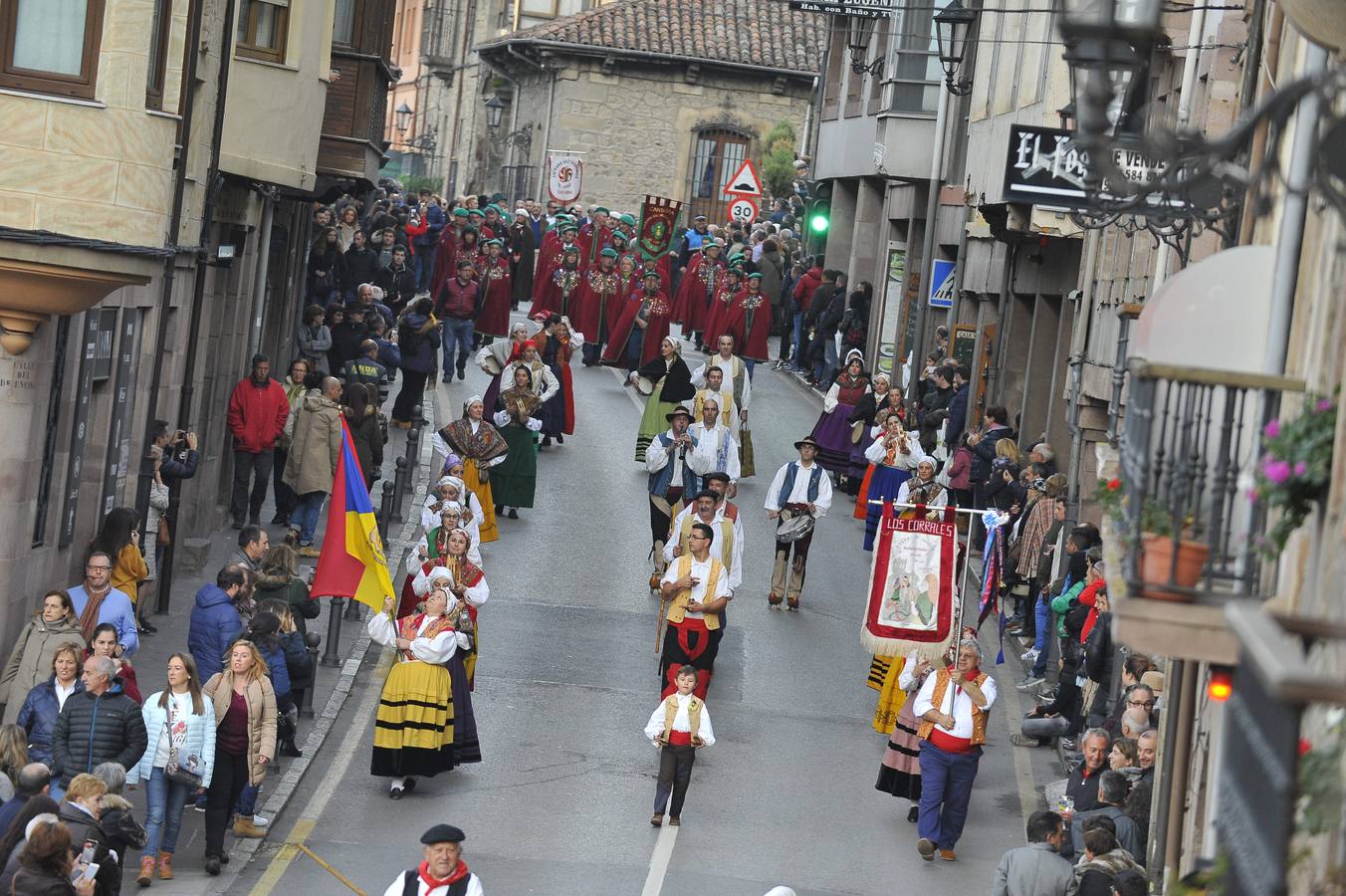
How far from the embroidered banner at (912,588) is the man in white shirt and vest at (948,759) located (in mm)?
1504

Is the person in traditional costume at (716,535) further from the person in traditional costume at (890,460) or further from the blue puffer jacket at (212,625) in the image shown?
the blue puffer jacket at (212,625)

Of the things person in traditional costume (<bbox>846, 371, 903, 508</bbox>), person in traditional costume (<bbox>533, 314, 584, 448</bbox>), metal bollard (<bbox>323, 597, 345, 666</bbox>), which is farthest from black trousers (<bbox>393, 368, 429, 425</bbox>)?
metal bollard (<bbox>323, 597, 345, 666</bbox>)

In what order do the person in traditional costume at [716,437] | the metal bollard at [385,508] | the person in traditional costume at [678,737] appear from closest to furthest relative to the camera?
the person in traditional costume at [678,737]
the metal bollard at [385,508]
the person in traditional costume at [716,437]

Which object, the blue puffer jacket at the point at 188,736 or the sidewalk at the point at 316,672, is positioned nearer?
the blue puffer jacket at the point at 188,736

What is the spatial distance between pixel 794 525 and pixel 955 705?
7024 mm

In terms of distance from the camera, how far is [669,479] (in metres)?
25.0

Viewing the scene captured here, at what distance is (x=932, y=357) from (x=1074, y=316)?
446 centimetres

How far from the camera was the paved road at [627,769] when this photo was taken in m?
16.0

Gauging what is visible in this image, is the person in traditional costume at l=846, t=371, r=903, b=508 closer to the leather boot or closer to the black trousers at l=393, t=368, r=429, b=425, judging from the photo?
the black trousers at l=393, t=368, r=429, b=425

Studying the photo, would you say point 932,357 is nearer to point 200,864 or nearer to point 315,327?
point 315,327

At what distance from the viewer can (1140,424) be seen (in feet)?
30.5

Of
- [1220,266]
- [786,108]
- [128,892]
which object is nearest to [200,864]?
[128,892]

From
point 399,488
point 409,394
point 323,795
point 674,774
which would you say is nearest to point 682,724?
point 674,774

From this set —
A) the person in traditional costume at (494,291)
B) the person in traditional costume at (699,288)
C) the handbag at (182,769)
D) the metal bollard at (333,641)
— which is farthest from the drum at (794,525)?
the person in traditional costume at (699,288)
